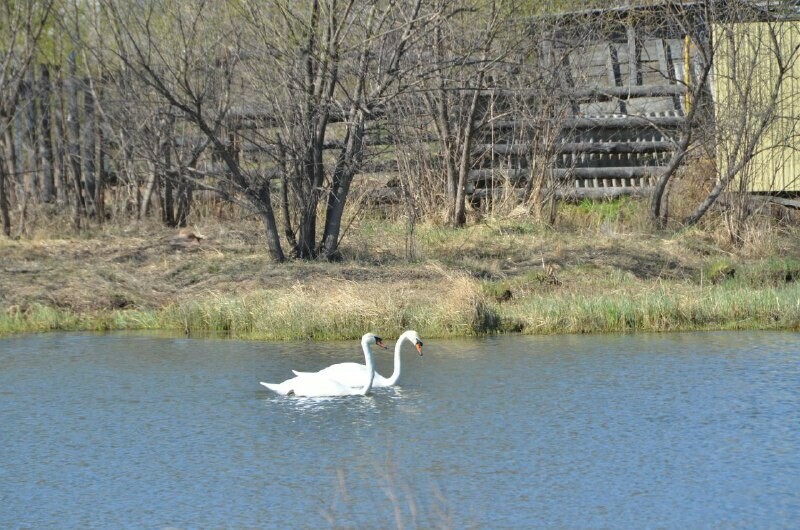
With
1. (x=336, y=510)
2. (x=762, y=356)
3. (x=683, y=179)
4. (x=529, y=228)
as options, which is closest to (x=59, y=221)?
(x=529, y=228)

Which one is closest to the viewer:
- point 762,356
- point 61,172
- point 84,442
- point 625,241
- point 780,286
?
point 84,442

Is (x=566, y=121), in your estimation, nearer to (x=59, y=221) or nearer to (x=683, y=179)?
(x=683, y=179)

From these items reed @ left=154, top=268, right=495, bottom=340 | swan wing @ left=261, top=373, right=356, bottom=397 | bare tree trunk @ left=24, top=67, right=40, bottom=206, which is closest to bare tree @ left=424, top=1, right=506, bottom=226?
reed @ left=154, top=268, right=495, bottom=340

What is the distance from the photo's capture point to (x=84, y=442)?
31.9 feet

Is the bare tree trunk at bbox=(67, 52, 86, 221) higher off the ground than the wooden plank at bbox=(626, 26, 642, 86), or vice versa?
the wooden plank at bbox=(626, 26, 642, 86)

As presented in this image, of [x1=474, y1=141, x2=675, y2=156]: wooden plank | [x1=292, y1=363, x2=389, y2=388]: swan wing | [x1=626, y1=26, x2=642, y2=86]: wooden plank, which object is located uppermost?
[x1=626, y1=26, x2=642, y2=86]: wooden plank

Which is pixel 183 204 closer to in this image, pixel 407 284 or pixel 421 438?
pixel 407 284

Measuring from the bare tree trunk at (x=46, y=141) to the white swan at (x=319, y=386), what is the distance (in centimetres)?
1294

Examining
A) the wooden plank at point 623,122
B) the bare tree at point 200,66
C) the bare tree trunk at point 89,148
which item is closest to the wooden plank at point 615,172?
the wooden plank at point 623,122

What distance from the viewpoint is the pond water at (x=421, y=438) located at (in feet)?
25.7

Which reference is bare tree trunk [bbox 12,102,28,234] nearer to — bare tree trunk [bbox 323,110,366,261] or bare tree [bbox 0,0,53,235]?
bare tree [bbox 0,0,53,235]

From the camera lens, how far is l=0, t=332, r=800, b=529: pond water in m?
7.84

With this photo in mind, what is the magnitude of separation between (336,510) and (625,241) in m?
12.4

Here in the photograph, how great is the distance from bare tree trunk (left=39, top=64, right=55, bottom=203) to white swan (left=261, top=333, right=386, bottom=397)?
42.5 feet
